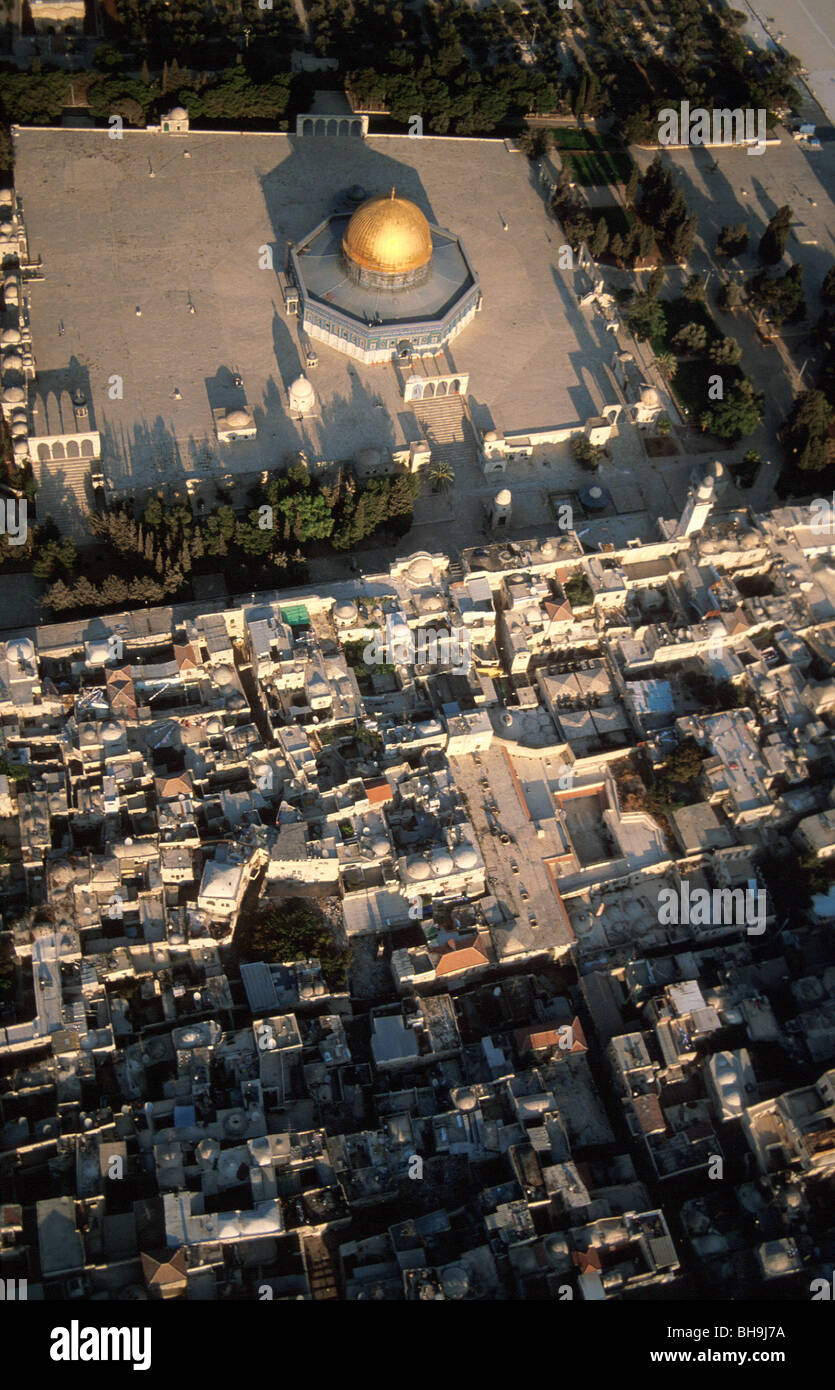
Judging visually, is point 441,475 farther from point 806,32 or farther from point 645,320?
point 806,32

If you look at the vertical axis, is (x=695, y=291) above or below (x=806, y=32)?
below

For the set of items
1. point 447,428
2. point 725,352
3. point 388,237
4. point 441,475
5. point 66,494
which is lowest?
point 441,475

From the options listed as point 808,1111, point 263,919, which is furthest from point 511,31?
point 808,1111

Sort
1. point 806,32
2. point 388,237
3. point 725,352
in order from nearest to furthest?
point 388,237 < point 725,352 < point 806,32

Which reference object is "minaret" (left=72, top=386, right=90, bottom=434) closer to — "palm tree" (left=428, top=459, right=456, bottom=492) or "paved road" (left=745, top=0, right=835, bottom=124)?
"palm tree" (left=428, top=459, right=456, bottom=492)

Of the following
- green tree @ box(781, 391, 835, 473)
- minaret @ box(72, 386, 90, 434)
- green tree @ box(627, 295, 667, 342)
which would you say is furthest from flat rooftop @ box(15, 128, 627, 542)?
green tree @ box(781, 391, 835, 473)

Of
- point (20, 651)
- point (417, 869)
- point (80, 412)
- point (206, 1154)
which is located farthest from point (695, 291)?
point (206, 1154)

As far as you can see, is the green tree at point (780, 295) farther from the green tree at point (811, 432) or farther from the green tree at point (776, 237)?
the green tree at point (811, 432)
